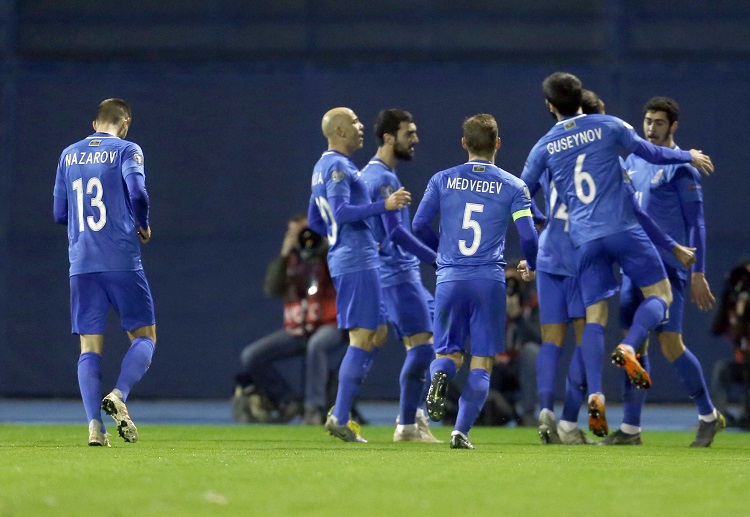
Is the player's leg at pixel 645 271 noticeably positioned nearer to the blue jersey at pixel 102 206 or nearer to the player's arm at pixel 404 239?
the player's arm at pixel 404 239

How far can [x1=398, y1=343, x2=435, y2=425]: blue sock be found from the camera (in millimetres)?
8969

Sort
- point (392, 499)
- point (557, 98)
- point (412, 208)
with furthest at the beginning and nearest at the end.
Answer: point (412, 208) → point (557, 98) → point (392, 499)

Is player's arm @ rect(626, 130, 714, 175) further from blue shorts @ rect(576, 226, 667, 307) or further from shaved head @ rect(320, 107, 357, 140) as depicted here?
shaved head @ rect(320, 107, 357, 140)

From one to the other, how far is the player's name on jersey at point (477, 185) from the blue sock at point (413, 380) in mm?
1680

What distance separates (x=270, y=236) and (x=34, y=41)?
3.64m

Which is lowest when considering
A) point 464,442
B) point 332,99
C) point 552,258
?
point 464,442

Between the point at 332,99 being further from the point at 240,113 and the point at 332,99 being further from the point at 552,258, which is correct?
the point at 552,258

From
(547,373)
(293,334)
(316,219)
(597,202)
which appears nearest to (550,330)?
(547,373)

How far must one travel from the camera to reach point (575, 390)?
8.65 m

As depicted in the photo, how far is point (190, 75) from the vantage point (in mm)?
15680

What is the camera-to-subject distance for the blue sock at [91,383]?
25.2 ft

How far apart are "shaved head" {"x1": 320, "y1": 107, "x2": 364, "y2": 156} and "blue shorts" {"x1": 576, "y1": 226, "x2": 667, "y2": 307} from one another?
1.67m

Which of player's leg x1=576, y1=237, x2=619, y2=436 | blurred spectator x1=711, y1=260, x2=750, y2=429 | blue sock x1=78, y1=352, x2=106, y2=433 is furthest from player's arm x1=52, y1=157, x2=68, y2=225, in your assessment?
blurred spectator x1=711, y1=260, x2=750, y2=429

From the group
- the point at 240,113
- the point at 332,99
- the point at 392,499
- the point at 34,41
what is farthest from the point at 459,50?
the point at 392,499
